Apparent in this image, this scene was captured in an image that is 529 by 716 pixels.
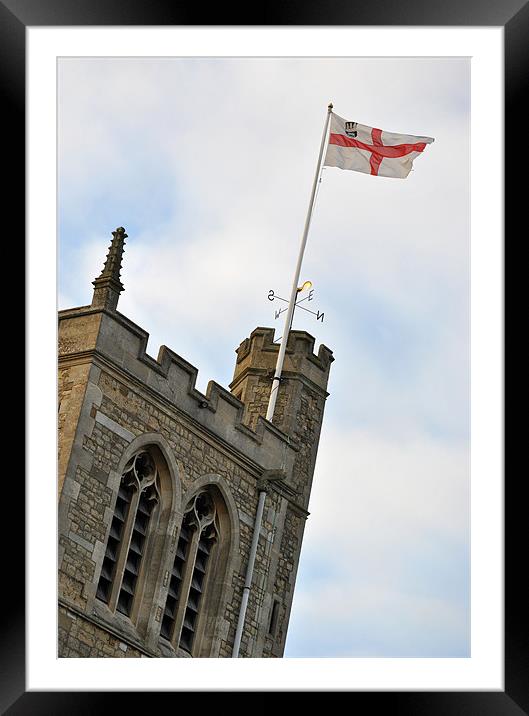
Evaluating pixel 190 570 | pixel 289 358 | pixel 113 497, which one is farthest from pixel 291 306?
pixel 113 497

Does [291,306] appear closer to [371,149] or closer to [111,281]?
[371,149]

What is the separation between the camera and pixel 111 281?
18375 millimetres

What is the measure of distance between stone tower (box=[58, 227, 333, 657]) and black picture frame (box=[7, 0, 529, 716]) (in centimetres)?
1124

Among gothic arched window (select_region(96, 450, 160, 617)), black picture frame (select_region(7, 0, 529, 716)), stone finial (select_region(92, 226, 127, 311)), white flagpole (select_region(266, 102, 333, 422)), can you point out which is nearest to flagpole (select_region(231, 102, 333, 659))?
white flagpole (select_region(266, 102, 333, 422))

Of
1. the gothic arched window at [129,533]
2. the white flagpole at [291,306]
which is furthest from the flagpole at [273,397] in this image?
the gothic arched window at [129,533]

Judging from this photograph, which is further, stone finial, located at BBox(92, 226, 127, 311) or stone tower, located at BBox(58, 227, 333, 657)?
stone finial, located at BBox(92, 226, 127, 311)

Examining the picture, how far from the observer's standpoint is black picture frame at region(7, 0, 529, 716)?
191 inches

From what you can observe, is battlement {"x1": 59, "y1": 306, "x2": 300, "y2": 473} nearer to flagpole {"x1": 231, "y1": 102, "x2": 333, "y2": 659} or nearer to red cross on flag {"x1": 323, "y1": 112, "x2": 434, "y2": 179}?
flagpole {"x1": 231, "y1": 102, "x2": 333, "y2": 659}

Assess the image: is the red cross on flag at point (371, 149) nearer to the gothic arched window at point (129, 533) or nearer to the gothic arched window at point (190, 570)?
the gothic arched window at point (190, 570)

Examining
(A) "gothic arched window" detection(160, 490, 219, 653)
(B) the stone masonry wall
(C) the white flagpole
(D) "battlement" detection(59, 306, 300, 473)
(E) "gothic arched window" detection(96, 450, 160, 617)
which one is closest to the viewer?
(B) the stone masonry wall

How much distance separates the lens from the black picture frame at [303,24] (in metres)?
4.85

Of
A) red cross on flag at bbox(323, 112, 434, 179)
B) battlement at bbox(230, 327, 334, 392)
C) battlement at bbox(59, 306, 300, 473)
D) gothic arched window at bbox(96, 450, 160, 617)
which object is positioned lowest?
gothic arched window at bbox(96, 450, 160, 617)
